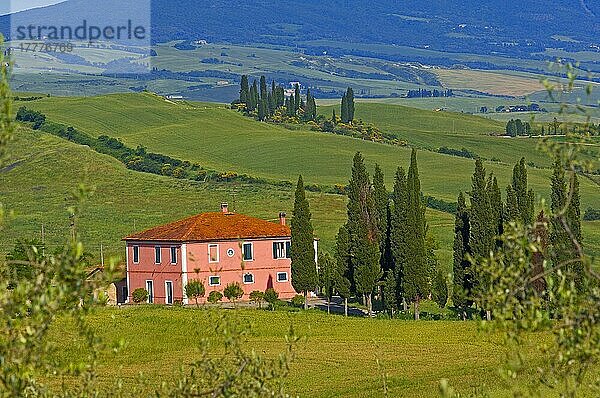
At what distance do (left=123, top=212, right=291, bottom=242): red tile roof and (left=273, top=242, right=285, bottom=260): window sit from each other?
568 mm

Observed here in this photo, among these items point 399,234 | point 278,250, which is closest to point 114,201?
point 278,250

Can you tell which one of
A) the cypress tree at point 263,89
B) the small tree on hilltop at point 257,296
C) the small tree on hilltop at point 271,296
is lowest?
the small tree on hilltop at point 257,296

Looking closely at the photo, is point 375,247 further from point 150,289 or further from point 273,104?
point 273,104

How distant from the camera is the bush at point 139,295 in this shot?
219 feet

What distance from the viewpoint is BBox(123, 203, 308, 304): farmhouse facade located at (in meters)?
67.8

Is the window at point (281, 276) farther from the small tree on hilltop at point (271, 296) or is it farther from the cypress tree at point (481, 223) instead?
the cypress tree at point (481, 223)

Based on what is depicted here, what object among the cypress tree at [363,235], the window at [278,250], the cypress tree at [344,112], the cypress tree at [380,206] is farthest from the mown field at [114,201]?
the cypress tree at [344,112]

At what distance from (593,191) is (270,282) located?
55306 mm

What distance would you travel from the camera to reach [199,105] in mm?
180750

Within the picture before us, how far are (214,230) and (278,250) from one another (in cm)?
399

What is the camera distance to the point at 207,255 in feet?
225

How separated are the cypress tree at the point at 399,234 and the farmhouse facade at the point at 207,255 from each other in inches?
378

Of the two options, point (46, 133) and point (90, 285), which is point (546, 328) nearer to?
point (90, 285)

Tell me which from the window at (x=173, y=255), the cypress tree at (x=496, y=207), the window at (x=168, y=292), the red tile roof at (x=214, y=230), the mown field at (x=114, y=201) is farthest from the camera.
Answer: the mown field at (x=114, y=201)
